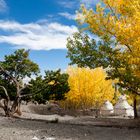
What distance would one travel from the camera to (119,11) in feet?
70.5

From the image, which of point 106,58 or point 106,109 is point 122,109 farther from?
point 106,58

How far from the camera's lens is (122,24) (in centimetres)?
2070

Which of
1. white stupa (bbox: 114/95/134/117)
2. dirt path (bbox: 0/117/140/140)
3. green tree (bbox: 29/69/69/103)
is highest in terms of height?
green tree (bbox: 29/69/69/103)

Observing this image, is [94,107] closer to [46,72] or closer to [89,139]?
[46,72]

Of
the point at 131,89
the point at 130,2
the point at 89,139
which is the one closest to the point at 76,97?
the point at 131,89

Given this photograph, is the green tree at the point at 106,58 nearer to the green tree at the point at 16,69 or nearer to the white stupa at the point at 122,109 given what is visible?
the green tree at the point at 16,69

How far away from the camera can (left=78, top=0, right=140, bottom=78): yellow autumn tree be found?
64.7ft

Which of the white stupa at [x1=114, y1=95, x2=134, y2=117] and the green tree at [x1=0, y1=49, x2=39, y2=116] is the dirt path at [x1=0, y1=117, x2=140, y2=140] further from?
the white stupa at [x1=114, y1=95, x2=134, y2=117]

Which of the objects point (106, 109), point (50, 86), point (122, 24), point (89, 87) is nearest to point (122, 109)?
point (106, 109)

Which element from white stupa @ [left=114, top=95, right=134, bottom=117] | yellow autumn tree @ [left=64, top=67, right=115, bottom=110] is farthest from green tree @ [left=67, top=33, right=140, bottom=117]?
yellow autumn tree @ [left=64, top=67, right=115, bottom=110]

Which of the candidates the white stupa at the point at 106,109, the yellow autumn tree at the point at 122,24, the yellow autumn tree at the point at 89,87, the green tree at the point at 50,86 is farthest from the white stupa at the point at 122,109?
the yellow autumn tree at the point at 122,24

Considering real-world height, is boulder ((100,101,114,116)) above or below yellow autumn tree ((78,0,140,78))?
below

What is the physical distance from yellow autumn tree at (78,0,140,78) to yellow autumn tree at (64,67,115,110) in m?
30.1

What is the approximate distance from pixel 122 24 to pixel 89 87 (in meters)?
32.6
